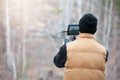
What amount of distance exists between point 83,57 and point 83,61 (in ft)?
0.10

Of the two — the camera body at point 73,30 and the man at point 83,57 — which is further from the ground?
the camera body at point 73,30

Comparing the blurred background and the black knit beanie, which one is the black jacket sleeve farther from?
the blurred background

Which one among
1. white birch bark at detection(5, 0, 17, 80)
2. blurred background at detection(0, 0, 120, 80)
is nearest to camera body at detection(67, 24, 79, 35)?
blurred background at detection(0, 0, 120, 80)

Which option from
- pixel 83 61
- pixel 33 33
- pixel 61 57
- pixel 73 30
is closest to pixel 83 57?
pixel 83 61

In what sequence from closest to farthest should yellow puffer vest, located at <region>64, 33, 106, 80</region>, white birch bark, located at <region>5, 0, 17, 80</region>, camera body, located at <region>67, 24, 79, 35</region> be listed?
1. yellow puffer vest, located at <region>64, 33, 106, 80</region>
2. camera body, located at <region>67, 24, 79, 35</region>
3. white birch bark, located at <region>5, 0, 17, 80</region>

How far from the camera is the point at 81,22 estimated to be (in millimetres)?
2754

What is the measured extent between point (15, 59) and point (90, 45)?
167cm

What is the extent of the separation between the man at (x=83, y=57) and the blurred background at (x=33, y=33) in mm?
1407

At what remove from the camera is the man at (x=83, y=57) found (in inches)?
108

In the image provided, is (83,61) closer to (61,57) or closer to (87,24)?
(61,57)

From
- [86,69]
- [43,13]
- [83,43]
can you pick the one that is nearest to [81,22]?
[83,43]

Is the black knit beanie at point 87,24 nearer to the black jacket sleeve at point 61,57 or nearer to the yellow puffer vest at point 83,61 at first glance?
the yellow puffer vest at point 83,61

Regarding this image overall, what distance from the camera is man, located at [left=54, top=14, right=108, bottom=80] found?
2740mm

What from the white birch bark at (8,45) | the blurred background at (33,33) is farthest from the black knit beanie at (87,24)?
the white birch bark at (8,45)
